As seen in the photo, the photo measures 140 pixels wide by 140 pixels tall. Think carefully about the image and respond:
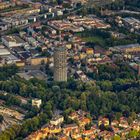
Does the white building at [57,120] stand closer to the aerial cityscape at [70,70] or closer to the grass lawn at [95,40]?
the aerial cityscape at [70,70]

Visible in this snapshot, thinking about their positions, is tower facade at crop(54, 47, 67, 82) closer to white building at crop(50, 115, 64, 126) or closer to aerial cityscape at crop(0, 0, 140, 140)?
aerial cityscape at crop(0, 0, 140, 140)

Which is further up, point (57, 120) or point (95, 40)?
point (57, 120)

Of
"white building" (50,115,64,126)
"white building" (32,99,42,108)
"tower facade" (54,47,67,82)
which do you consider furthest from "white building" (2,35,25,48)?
"white building" (50,115,64,126)

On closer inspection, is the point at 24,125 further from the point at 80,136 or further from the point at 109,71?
the point at 109,71

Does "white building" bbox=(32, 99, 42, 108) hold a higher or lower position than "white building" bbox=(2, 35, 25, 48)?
higher

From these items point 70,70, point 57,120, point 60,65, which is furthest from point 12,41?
point 57,120

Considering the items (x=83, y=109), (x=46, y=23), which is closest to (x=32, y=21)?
(x=46, y=23)

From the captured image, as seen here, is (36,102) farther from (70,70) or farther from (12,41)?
(12,41)

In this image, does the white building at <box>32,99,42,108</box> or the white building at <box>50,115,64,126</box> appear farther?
the white building at <box>32,99,42,108</box>
